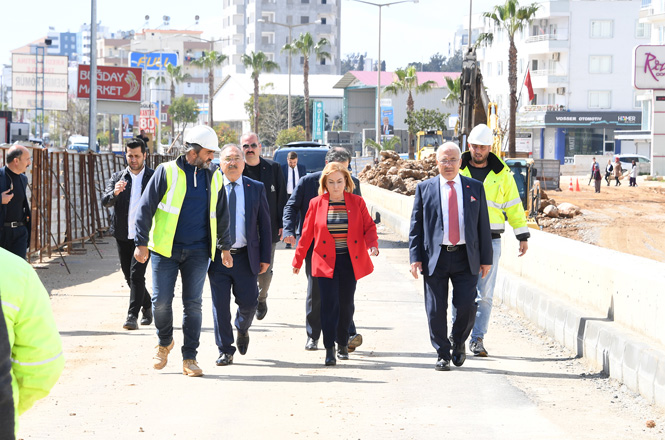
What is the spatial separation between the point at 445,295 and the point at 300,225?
1.92 m

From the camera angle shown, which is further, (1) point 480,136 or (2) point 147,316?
(2) point 147,316

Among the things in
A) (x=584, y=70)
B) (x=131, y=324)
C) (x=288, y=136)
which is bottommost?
(x=131, y=324)

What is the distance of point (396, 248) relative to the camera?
22266mm

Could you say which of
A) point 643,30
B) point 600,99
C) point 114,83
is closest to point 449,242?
point 114,83

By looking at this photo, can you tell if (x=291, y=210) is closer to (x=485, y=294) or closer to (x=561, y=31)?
(x=485, y=294)

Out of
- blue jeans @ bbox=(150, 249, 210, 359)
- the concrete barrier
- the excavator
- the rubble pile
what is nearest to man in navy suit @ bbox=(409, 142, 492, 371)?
the concrete barrier

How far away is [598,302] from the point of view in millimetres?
9656

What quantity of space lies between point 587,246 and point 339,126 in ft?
365

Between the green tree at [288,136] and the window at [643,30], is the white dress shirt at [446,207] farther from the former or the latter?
the green tree at [288,136]

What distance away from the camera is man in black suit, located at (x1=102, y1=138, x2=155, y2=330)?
1077 centimetres

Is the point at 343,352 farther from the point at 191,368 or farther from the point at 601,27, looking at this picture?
the point at 601,27

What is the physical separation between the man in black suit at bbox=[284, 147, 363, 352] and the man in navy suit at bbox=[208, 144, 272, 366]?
1.67ft

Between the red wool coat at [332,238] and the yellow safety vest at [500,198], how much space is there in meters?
1.07

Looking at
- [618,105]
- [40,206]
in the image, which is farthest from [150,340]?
[618,105]
